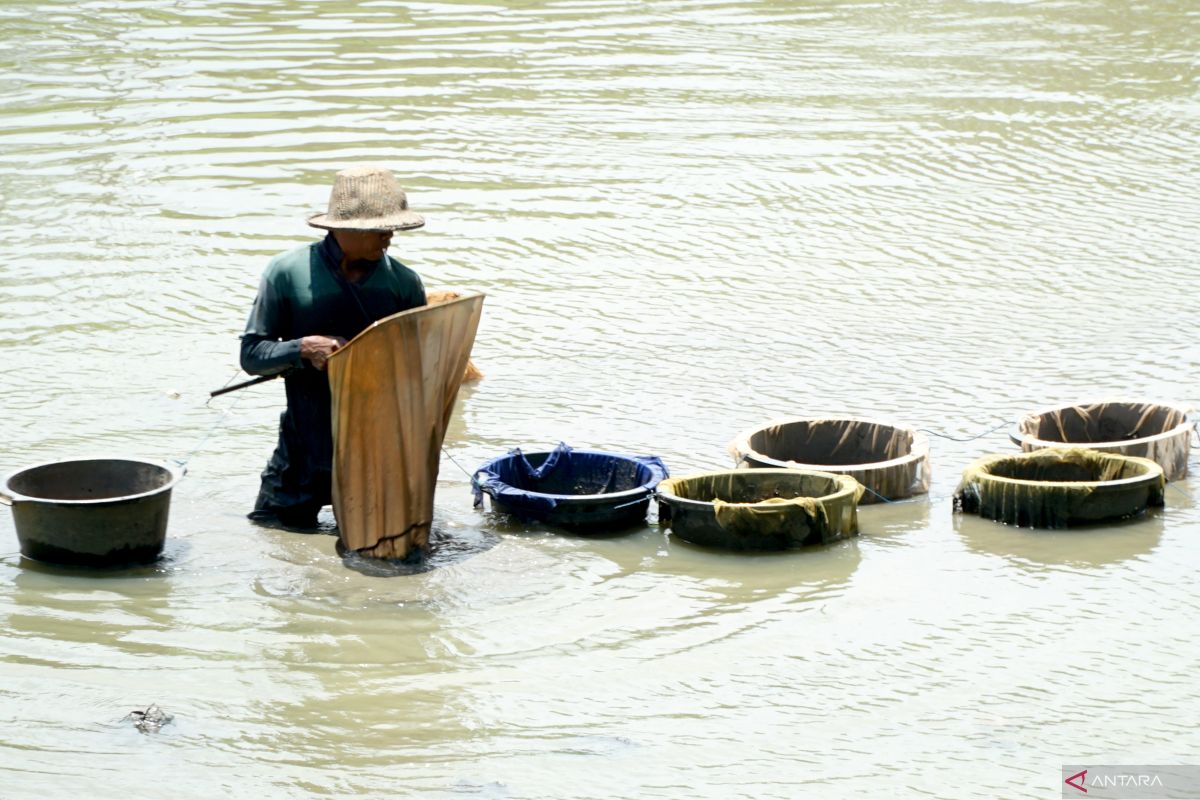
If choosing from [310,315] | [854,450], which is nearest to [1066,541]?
[854,450]

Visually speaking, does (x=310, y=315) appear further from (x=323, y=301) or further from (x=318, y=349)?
(x=318, y=349)

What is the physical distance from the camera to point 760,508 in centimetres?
737

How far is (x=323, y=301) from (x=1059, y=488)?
3218 mm

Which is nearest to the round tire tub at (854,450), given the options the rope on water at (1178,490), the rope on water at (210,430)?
the rope on water at (1178,490)

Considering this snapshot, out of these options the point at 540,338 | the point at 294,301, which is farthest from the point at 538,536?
the point at 540,338

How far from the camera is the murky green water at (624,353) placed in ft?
19.0

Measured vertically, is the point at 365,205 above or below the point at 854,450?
above

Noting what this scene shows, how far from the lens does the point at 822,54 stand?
1741 cm

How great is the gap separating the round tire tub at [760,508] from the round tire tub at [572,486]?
18 cm

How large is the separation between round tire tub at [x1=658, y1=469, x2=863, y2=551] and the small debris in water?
99.1 inches

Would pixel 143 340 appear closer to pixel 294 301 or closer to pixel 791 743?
pixel 294 301

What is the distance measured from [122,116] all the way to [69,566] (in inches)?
353

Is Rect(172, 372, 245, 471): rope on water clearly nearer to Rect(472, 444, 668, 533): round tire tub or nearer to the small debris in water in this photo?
Rect(472, 444, 668, 533): round tire tub

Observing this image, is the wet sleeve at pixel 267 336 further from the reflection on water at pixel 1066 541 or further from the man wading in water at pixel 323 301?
the reflection on water at pixel 1066 541
